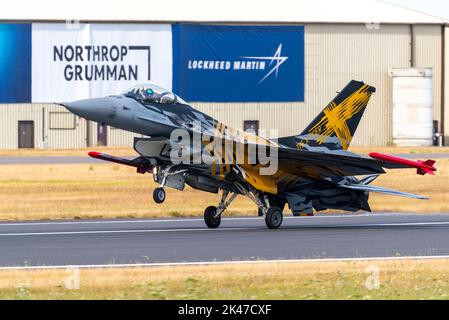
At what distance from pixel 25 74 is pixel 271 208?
157 ft

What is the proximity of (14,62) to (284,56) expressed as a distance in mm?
18527

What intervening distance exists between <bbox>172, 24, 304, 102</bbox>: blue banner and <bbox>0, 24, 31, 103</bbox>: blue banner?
9.89 metres

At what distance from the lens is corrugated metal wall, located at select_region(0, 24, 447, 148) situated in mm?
74188

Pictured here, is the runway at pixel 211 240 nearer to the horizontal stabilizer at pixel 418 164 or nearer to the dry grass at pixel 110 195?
the horizontal stabilizer at pixel 418 164

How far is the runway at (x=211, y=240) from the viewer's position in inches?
819

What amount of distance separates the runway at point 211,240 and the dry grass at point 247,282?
5.16ft

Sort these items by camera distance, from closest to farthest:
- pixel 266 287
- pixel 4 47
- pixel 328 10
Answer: pixel 266 287
pixel 4 47
pixel 328 10

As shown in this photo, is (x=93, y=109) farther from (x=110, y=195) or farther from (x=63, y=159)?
(x=63, y=159)

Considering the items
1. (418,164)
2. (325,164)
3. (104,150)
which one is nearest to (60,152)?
(104,150)

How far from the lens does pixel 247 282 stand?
16594 mm

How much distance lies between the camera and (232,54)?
75375 mm

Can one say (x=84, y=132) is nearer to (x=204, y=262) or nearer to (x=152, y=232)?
(x=152, y=232)

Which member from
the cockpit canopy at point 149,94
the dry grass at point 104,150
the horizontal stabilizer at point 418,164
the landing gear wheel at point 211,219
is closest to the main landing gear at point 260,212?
the landing gear wheel at point 211,219
